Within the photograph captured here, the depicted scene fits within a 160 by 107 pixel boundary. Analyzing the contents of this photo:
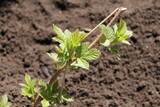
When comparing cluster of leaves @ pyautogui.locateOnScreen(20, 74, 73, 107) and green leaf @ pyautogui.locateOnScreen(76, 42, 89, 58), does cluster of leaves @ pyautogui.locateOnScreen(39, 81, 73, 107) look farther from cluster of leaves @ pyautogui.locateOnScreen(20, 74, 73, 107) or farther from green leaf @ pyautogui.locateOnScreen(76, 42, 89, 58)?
A: green leaf @ pyautogui.locateOnScreen(76, 42, 89, 58)

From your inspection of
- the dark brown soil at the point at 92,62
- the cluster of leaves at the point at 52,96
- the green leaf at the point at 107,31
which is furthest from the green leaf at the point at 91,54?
the dark brown soil at the point at 92,62

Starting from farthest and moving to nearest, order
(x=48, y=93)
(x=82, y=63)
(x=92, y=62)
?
(x=92, y=62) < (x=48, y=93) < (x=82, y=63)

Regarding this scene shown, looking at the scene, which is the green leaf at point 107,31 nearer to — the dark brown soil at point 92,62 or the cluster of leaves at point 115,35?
the cluster of leaves at point 115,35

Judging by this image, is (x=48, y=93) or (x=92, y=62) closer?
(x=48, y=93)

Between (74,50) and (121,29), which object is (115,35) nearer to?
(121,29)

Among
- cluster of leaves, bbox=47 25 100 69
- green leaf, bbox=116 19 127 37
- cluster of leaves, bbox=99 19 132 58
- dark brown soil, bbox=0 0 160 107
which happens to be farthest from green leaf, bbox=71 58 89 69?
dark brown soil, bbox=0 0 160 107

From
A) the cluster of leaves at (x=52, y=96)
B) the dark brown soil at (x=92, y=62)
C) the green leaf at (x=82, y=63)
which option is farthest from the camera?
the dark brown soil at (x=92, y=62)

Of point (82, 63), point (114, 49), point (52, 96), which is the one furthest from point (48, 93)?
point (114, 49)

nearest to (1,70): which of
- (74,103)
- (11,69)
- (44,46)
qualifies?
(11,69)

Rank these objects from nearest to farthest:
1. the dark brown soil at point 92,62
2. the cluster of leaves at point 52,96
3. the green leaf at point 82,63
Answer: the green leaf at point 82,63
the cluster of leaves at point 52,96
the dark brown soil at point 92,62
